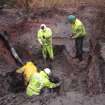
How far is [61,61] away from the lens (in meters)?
18.1

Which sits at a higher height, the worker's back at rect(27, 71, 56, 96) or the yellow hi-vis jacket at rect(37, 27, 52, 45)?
the yellow hi-vis jacket at rect(37, 27, 52, 45)

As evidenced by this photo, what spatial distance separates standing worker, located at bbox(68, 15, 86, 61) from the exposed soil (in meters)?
0.37

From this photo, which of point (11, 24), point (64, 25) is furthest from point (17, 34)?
point (64, 25)

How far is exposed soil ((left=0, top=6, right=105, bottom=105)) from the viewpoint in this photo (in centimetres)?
1295

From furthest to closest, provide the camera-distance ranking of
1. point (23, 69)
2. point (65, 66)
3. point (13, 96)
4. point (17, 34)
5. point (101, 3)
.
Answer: point (101, 3) < point (17, 34) < point (65, 66) < point (23, 69) < point (13, 96)

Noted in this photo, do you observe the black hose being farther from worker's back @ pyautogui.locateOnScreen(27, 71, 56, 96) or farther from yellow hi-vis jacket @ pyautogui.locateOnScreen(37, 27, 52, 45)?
worker's back @ pyautogui.locateOnScreen(27, 71, 56, 96)

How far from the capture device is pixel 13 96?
1350cm

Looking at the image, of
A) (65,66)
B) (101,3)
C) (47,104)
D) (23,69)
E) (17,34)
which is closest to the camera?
(47,104)

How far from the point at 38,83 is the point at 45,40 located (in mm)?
3653

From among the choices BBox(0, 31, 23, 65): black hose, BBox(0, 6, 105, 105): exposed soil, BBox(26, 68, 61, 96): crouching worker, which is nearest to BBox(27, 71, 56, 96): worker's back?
BBox(26, 68, 61, 96): crouching worker

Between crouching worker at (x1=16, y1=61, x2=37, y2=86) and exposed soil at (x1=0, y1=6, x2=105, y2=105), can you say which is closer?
exposed soil at (x1=0, y1=6, x2=105, y2=105)

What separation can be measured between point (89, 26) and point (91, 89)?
7399mm

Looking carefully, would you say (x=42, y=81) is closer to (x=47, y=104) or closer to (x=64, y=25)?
(x=47, y=104)

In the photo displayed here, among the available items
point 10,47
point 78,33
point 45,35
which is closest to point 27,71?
point 45,35
